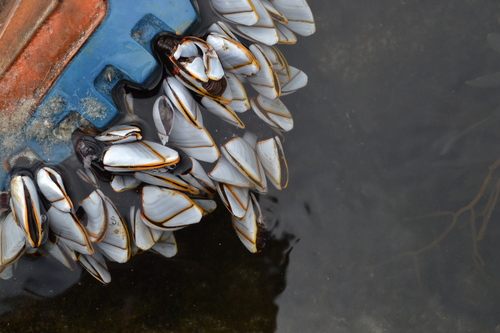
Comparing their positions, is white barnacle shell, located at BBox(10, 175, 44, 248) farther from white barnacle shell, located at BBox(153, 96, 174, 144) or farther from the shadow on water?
white barnacle shell, located at BBox(153, 96, 174, 144)

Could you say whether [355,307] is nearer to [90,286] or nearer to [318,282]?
[318,282]

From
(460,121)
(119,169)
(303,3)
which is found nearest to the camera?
(119,169)

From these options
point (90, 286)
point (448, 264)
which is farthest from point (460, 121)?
point (90, 286)

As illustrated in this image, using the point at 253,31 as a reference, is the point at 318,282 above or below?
below

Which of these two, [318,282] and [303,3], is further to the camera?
[318,282]

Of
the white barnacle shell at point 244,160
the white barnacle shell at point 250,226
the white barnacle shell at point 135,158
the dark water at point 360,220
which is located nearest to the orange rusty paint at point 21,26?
the white barnacle shell at point 135,158

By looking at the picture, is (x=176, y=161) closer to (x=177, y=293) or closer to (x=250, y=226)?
(x=250, y=226)
